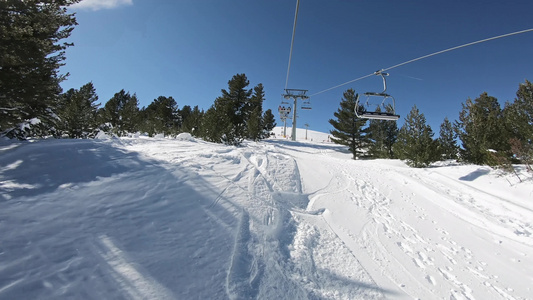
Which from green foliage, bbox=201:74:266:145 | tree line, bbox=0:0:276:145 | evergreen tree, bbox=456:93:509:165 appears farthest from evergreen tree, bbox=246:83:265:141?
evergreen tree, bbox=456:93:509:165

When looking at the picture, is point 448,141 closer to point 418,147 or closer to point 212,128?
point 418,147

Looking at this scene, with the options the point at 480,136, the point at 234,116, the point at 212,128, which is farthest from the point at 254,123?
the point at 480,136

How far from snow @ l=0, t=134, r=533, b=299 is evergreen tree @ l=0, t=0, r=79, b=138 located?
154 inches

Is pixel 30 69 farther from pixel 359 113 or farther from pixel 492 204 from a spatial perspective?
pixel 492 204

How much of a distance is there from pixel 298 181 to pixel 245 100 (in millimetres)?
26306

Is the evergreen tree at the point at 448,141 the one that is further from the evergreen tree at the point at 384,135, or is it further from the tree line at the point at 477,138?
the evergreen tree at the point at 384,135

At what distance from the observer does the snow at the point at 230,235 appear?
8.71ft

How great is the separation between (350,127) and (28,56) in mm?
27066

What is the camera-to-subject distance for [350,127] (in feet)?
87.2

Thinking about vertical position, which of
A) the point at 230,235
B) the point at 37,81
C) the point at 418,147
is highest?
the point at 37,81

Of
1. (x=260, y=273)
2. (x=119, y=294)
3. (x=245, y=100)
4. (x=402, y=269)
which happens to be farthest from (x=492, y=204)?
(x=245, y=100)

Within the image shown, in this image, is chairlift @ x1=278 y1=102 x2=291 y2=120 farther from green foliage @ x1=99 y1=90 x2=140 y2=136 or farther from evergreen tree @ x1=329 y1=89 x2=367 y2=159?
green foliage @ x1=99 y1=90 x2=140 y2=136

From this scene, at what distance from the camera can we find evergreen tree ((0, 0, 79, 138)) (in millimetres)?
7957

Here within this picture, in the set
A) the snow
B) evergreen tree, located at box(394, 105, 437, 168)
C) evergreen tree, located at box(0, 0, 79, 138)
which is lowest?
the snow
